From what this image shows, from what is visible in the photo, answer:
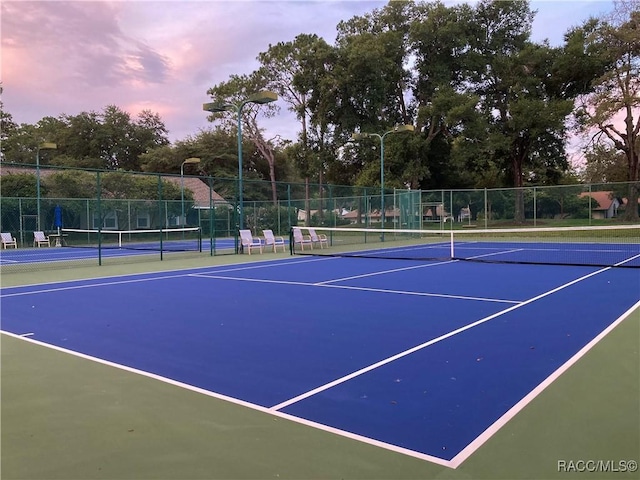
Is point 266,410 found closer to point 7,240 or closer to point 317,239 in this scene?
point 317,239

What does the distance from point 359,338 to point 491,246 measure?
54.4 ft

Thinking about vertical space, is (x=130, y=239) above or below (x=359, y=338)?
above

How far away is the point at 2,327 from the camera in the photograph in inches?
263

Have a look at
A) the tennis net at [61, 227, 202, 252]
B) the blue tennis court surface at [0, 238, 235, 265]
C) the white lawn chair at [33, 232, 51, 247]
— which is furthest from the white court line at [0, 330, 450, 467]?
the white lawn chair at [33, 232, 51, 247]

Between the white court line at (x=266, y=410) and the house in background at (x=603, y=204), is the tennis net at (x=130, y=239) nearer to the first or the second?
the white court line at (x=266, y=410)

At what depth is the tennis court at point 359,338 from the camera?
3.64m

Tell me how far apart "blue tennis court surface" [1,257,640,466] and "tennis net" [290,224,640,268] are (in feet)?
12.0

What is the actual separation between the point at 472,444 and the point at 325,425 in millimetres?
920

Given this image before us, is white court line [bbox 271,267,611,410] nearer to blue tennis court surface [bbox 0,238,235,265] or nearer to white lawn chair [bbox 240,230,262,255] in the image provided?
white lawn chair [bbox 240,230,262,255]

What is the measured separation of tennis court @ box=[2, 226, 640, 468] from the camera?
12.0ft

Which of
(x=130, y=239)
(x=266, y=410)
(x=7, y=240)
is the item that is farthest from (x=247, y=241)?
(x=266, y=410)

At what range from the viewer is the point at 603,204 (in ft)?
86.1

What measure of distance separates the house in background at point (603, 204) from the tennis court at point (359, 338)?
16.0 metres

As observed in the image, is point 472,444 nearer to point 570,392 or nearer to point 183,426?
point 570,392
